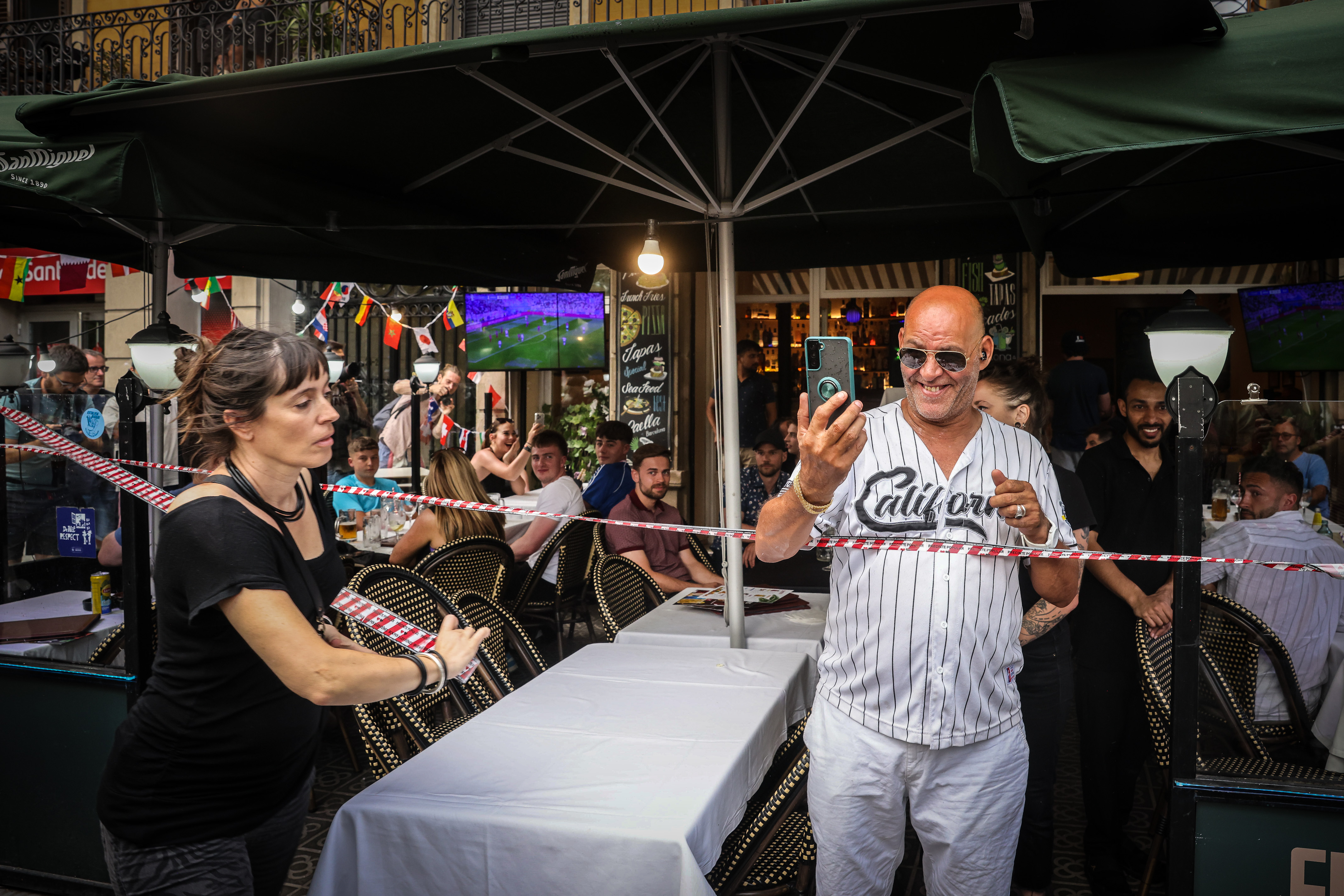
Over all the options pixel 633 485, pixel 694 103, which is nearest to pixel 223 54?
pixel 633 485

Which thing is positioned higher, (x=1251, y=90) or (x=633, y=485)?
(x=1251, y=90)

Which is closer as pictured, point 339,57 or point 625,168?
point 339,57

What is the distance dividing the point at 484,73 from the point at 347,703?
2268mm

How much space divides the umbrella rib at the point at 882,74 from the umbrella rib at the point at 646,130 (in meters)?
0.21

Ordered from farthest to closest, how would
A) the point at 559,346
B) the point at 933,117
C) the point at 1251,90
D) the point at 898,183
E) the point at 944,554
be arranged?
the point at 559,346, the point at 898,183, the point at 933,117, the point at 944,554, the point at 1251,90

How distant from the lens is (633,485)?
6410 millimetres

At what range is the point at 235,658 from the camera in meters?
1.88

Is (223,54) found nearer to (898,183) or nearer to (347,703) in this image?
(898,183)

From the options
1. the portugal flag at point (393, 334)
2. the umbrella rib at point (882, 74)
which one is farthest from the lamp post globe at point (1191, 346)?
the portugal flag at point (393, 334)

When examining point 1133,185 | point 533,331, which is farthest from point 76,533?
point 533,331

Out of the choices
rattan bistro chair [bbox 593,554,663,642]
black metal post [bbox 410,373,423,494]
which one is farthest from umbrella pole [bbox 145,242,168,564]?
black metal post [bbox 410,373,423,494]

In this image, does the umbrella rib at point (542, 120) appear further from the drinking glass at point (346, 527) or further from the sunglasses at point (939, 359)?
the drinking glass at point (346, 527)

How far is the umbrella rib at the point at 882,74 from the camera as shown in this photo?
301 cm

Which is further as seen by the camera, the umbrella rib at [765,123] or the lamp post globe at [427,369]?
the lamp post globe at [427,369]
